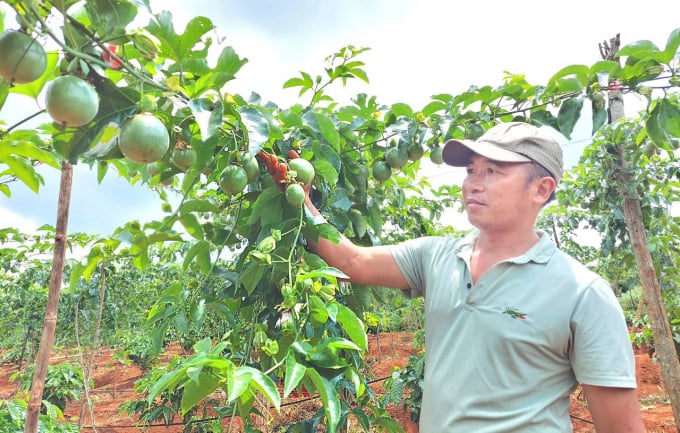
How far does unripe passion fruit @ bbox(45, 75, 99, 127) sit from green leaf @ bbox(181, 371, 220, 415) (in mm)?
539

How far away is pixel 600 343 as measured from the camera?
1163mm

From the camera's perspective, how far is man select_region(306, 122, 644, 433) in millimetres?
1175

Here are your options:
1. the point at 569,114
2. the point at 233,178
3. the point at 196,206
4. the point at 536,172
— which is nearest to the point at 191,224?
the point at 196,206

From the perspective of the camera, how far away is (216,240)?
1.43 m

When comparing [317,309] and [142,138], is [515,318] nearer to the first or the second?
[317,309]

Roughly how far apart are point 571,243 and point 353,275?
961cm

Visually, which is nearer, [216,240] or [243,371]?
[243,371]

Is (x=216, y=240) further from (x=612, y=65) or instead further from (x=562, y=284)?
(x=612, y=65)

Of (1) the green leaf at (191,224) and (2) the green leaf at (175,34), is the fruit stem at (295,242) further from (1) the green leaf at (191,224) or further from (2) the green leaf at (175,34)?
(2) the green leaf at (175,34)

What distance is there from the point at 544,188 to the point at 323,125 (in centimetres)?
71

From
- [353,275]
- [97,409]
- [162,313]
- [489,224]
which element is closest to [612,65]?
[489,224]

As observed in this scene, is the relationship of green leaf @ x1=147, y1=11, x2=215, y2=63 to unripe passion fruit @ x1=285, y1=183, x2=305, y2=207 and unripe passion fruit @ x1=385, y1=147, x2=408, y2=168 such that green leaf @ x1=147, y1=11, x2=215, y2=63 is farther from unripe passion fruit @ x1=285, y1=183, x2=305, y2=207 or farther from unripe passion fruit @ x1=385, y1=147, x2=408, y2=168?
unripe passion fruit @ x1=385, y1=147, x2=408, y2=168

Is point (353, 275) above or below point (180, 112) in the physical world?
below

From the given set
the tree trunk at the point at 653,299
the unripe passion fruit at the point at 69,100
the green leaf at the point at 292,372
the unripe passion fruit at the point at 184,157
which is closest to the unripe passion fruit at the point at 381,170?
the unripe passion fruit at the point at 184,157
